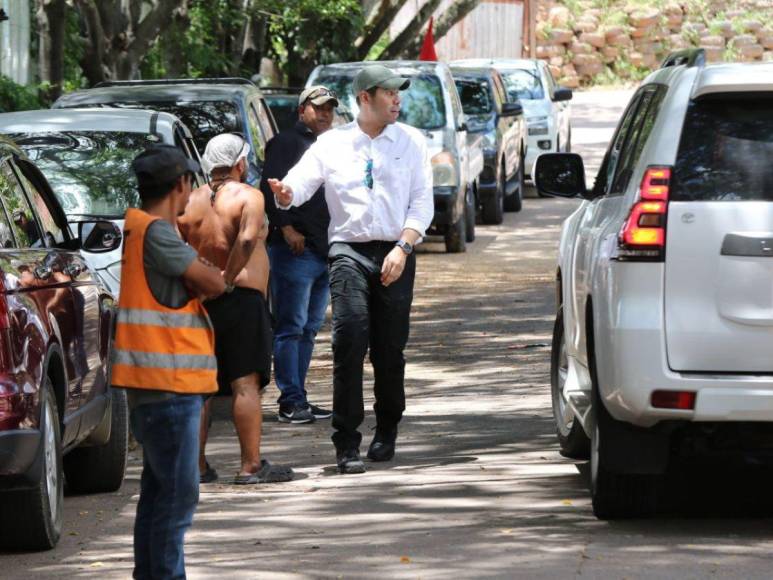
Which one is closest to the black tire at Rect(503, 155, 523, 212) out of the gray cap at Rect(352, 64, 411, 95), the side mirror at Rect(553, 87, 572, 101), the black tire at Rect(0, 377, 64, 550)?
the side mirror at Rect(553, 87, 572, 101)

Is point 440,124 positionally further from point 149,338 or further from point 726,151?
point 149,338

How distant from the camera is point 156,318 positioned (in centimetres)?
605

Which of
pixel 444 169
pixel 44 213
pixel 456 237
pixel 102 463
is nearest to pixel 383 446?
pixel 102 463

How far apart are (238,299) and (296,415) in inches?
84.2

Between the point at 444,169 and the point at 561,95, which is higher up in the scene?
the point at 561,95

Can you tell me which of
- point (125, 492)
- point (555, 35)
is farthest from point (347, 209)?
point (555, 35)

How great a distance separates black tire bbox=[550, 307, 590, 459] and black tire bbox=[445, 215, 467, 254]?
10.8m

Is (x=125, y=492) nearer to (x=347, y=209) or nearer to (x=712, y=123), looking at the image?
(x=347, y=209)

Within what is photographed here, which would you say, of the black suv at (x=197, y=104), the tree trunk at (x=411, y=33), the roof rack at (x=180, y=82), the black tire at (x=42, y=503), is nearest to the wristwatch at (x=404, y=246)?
the black tire at (x=42, y=503)

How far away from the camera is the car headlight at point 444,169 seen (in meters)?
19.5

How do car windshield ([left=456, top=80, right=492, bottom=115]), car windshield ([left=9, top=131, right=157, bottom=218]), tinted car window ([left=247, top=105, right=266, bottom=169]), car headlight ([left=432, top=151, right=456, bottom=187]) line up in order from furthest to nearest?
car windshield ([left=456, top=80, right=492, bottom=115]) → car headlight ([left=432, top=151, right=456, bottom=187]) → tinted car window ([left=247, top=105, right=266, bottom=169]) → car windshield ([left=9, top=131, right=157, bottom=218])

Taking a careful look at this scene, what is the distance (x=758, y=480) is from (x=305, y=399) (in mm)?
3251

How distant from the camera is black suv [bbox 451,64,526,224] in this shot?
77.2 ft

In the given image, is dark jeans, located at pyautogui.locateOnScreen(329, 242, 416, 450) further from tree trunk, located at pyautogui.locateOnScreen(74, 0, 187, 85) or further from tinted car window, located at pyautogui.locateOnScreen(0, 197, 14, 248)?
tree trunk, located at pyautogui.locateOnScreen(74, 0, 187, 85)
